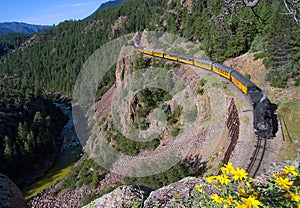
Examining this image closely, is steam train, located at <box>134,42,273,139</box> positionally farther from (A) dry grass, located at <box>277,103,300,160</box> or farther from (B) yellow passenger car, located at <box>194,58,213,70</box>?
(A) dry grass, located at <box>277,103,300,160</box>

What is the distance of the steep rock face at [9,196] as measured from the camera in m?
5.16

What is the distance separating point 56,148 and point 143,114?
28.9 metres

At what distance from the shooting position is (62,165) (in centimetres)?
4559

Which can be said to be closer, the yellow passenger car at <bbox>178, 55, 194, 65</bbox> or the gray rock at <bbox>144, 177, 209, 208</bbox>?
the gray rock at <bbox>144, 177, 209, 208</bbox>

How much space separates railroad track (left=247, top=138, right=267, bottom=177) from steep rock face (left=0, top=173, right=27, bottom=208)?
27.7 ft

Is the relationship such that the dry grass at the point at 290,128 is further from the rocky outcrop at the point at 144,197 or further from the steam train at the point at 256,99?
the rocky outcrop at the point at 144,197

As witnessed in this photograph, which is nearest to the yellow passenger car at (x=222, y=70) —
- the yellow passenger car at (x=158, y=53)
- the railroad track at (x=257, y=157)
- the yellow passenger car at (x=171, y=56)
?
the yellow passenger car at (x=171, y=56)

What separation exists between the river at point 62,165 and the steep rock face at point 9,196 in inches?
1304

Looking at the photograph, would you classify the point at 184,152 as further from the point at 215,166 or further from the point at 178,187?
the point at 178,187

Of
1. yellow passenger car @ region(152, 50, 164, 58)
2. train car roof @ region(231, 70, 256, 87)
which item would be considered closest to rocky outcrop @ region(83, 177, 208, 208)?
train car roof @ region(231, 70, 256, 87)

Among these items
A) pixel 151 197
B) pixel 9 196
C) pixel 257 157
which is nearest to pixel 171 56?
pixel 257 157

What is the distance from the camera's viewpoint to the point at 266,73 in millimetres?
22969

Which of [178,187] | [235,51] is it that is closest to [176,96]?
[235,51]

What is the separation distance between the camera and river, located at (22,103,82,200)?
1508 inches
